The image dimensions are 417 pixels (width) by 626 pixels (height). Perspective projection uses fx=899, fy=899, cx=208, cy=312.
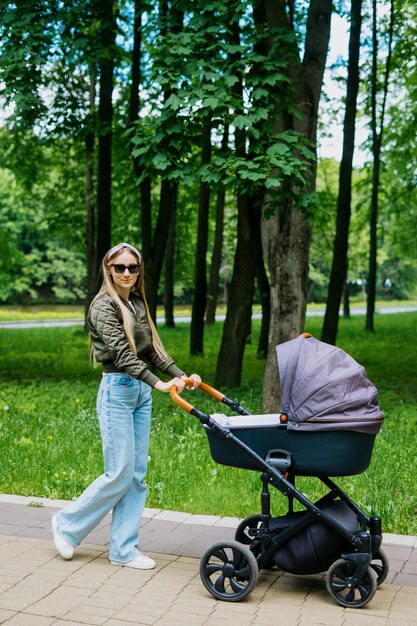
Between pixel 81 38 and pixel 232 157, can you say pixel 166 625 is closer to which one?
pixel 232 157

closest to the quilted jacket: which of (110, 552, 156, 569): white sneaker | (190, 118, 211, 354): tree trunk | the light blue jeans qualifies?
Answer: the light blue jeans

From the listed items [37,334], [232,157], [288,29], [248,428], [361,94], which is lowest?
[37,334]

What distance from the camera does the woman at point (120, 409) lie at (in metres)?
5.16

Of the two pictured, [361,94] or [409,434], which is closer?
[409,434]

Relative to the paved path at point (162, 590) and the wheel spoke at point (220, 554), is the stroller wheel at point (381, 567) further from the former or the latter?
the wheel spoke at point (220, 554)

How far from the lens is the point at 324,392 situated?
4.61m

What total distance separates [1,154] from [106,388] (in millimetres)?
21189

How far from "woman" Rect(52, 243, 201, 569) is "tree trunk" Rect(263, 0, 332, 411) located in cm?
496

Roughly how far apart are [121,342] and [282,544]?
1.42 metres

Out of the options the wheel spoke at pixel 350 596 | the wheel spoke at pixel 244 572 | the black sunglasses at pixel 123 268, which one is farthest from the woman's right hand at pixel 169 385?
the wheel spoke at pixel 350 596

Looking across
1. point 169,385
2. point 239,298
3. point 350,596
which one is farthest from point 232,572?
point 239,298

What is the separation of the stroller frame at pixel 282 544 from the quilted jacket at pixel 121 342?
1.00ft

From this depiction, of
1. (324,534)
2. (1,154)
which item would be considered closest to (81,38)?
(324,534)

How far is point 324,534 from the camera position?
4723 millimetres
